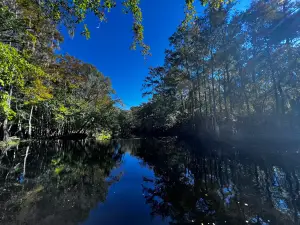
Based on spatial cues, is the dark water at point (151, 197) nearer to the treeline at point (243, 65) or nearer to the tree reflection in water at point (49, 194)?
the tree reflection in water at point (49, 194)

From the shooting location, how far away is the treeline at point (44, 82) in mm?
7075

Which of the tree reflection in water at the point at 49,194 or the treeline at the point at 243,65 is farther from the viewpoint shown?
the treeline at the point at 243,65

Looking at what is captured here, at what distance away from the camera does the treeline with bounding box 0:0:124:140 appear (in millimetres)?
7075

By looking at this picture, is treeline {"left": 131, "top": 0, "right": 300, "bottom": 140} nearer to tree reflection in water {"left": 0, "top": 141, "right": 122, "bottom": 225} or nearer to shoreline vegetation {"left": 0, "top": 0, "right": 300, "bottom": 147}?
shoreline vegetation {"left": 0, "top": 0, "right": 300, "bottom": 147}

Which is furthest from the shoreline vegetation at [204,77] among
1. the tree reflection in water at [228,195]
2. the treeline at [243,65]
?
the tree reflection in water at [228,195]

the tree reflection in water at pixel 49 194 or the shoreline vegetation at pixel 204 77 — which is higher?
the shoreline vegetation at pixel 204 77

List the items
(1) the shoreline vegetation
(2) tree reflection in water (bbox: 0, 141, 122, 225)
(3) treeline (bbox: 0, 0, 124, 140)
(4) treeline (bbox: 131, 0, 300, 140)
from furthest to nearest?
1. (4) treeline (bbox: 131, 0, 300, 140)
2. (1) the shoreline vegetation
3. (3) treeline (bbox: 0, 0, 124, 140)
4. (2) tree reflection in water (bbox: 0, 141, 122, 225)

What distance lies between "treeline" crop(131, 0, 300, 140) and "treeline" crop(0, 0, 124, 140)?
1034 cm

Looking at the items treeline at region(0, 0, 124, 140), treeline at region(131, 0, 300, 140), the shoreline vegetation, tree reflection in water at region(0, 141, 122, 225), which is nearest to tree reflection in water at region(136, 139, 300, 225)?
tree reflection in water at region(0, 141, 122, 225)

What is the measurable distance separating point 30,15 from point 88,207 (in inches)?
595

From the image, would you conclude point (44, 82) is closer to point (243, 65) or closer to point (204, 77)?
point (204, 77)

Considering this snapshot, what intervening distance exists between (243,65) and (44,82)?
23.0 meters

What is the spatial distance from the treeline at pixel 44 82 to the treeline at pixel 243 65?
10.3 meters

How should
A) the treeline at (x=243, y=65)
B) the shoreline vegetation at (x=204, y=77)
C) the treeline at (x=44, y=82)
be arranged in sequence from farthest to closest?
the treeline at (x=243, y=65) < the shoreline vegetation at (x=204, y=77) < the treeline at (x=44, y=82)
